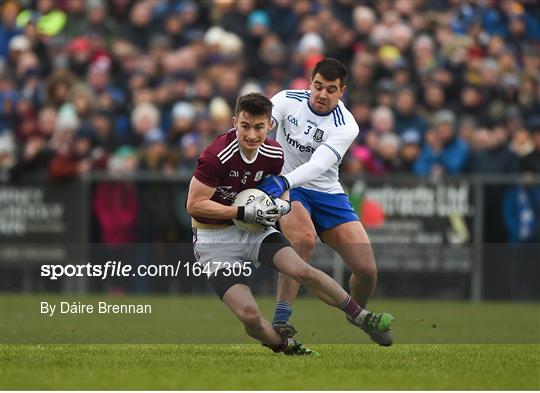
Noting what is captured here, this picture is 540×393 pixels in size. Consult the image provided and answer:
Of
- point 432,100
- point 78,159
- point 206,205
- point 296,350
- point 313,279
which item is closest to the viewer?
point 206,205

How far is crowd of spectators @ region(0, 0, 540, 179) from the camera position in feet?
60.0

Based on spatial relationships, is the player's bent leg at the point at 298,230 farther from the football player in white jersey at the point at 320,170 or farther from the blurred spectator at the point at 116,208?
the blurred spectator at the point at 116,208

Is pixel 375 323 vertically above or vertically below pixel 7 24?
below

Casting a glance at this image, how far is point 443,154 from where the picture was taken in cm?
1830

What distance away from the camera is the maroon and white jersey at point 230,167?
32.7 ft

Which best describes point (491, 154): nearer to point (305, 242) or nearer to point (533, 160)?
point (533, 160)

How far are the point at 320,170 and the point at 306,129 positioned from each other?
46 centimetres

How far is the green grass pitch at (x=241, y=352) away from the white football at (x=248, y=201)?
35.9 inches

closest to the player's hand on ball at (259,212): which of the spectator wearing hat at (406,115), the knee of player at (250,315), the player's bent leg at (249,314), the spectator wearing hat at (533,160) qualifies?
the player's bent leg at (249,314)

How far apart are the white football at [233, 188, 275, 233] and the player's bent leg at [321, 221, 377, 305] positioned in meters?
1.33

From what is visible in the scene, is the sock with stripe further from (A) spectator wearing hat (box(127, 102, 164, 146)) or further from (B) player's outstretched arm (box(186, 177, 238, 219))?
(A) spectator wearing hat (box(127, 102, 164, 146))

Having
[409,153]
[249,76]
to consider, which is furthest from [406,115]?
[249,76]

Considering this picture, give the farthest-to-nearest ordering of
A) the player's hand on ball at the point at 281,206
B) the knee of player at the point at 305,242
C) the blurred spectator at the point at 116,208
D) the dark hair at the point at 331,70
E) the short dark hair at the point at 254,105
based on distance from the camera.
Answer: the blurred spectator at the point at 116,208 < the knee of player at the point at 305,242 < the dark hair at the point at 331,70 < the player's hand on ball at the point at 281,206 < the short dark hair at the point at 254,105

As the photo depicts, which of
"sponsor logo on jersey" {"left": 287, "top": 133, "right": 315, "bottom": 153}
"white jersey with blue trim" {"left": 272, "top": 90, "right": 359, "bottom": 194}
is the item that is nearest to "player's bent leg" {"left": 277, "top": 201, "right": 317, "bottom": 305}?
"white jersey with blue trim" {"left": 272, "top": 90, "right": 359, "bottom": 194}
